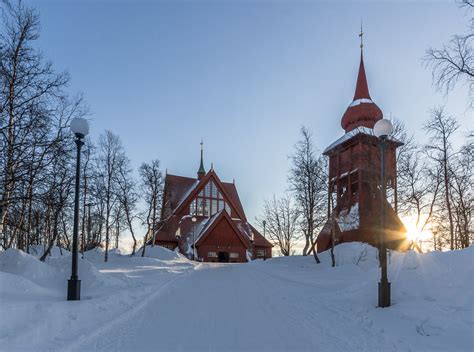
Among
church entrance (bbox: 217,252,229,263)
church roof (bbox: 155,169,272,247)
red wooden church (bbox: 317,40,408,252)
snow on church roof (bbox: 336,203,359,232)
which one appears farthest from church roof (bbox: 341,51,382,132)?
church entrance (bbox: 217,252,229,263)

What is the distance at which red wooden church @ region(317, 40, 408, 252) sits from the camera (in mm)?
22703

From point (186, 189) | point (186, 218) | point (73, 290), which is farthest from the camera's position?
point (186, 189)

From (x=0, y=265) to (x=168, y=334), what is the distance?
7110 mm

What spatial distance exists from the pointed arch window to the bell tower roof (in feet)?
67.7

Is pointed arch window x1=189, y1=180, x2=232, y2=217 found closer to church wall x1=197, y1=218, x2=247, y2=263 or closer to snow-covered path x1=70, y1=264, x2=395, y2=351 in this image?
church wall x1=197, y1=218, x2=247, y2=263

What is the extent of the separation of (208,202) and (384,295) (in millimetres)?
38711

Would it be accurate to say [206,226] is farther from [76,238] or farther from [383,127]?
[383,127]

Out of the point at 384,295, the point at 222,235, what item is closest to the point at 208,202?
the point at 222,235

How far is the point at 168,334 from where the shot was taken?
5.39m

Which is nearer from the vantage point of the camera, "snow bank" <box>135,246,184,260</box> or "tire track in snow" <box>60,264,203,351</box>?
"tire track in snow" <box>60,264,203,351</box>

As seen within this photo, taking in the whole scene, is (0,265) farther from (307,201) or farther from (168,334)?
(307,201)

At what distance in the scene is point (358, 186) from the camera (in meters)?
26.8

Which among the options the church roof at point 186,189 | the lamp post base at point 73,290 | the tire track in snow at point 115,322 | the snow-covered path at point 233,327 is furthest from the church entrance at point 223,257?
the lamp post base at point 73,290

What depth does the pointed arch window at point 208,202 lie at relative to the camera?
43.8m
